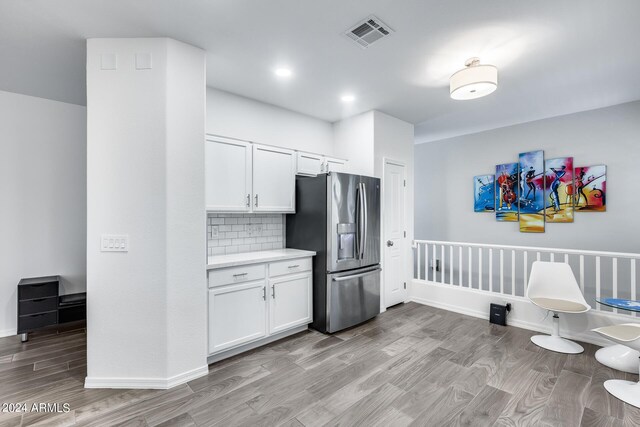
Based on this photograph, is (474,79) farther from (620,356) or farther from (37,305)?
(37,305)

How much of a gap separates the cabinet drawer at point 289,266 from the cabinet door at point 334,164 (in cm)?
133

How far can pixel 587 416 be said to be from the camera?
78.5 inches

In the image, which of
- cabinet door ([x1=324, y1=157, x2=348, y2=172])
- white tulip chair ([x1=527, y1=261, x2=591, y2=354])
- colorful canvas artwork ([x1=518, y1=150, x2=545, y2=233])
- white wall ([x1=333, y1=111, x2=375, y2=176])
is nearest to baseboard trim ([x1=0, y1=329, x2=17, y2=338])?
cabinet door ([x1=324, y1=157, x2=348, y2=172])

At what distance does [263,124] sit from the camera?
3.77 m

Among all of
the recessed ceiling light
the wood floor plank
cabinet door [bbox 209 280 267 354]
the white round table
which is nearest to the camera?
the wood floor plank

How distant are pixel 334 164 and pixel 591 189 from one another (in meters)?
3.61

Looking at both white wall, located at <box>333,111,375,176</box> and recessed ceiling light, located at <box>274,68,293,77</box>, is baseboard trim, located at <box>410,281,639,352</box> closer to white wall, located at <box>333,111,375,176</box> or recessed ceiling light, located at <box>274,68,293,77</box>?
white wall, located at <box>333,111,375,176</box>

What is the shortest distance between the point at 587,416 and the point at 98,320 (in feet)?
12.0

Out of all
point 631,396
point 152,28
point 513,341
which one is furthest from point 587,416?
point 152,28

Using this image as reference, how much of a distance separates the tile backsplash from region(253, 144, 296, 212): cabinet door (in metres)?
0.33

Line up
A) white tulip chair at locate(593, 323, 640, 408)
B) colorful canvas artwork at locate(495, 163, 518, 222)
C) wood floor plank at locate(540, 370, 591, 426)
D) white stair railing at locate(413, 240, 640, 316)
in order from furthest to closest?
1. colorful canvas artwork at locate(495, 163, 518, 222)
2. white stair railing at locate(413, 240, 640, 316)
3. white tulip chair at locate(593, 323, 640, 408)
4. wood floor plank at locate(540, 370, 591, 426)

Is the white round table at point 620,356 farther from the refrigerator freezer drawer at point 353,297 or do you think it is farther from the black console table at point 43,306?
the black console table at point 43,306

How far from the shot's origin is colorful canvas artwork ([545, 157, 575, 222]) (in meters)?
4.28

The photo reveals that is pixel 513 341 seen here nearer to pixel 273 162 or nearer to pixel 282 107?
pixel 273 162
